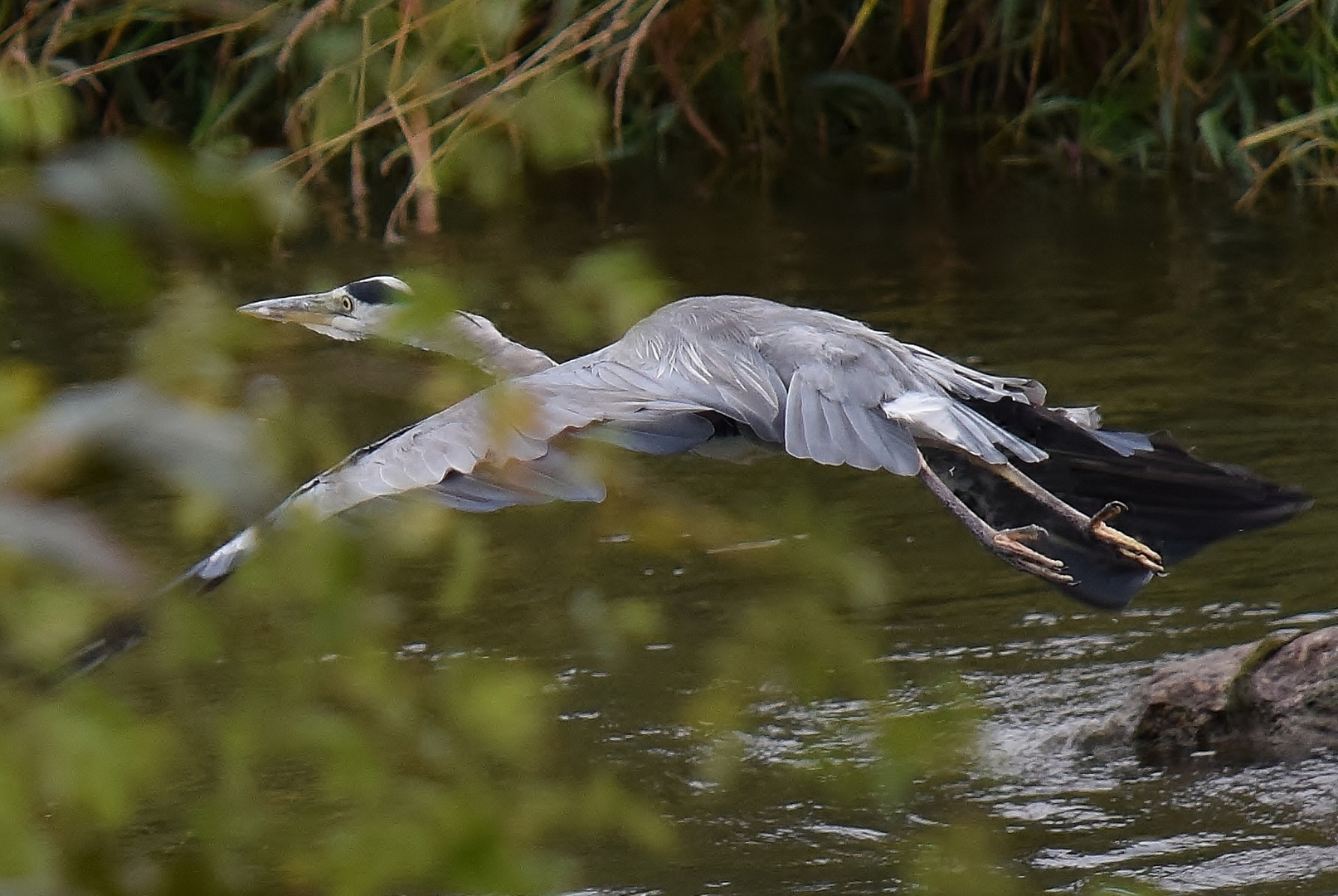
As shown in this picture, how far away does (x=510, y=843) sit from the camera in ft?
3.41

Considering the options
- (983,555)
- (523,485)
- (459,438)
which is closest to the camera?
(523,485)

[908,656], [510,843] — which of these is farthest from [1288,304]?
[510,843]

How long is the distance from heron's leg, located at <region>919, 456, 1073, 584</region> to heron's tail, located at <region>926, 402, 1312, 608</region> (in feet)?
0.22

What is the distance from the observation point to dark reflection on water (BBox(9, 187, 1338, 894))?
12.8 feet

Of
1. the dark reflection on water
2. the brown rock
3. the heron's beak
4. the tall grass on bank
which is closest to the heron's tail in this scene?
the brown rock

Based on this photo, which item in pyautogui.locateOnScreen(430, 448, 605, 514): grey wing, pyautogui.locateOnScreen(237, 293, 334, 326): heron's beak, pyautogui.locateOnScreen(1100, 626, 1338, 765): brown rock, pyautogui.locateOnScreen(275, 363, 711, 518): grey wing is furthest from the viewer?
pyautogui.locateOnScreen(237, 293, 334, 326): heron's beak

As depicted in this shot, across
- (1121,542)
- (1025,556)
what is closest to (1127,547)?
(1121,542)

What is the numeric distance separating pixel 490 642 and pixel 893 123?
708 centimetres

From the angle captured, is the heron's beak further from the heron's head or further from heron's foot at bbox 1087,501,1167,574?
heron's foot at bbox 1087,501,1167,574

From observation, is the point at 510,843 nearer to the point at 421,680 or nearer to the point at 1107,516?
the point at 421,680

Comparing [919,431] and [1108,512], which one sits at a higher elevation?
[919,431]

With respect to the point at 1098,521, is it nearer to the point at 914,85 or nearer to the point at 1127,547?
the point at 1127,547

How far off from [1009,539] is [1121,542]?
215 millimetres

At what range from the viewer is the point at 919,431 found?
3.74 m
